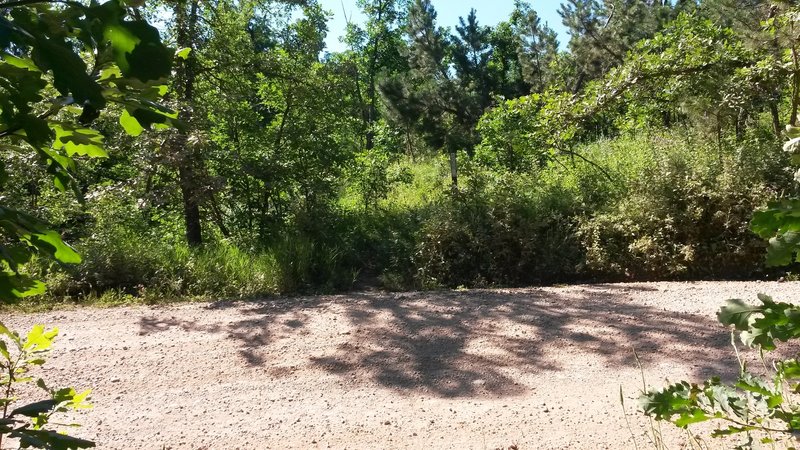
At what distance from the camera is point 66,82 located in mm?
868

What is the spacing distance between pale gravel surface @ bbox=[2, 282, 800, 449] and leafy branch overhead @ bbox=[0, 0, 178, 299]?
2977mm

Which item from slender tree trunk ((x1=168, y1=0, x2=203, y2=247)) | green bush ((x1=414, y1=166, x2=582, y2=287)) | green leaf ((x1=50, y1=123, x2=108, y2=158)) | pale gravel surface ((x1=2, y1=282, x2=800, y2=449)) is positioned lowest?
pale gravel surface ((x1=2, y1=282, x2=800, y2=449))

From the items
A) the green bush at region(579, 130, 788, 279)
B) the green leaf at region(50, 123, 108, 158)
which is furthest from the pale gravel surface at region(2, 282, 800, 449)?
the green leaf at region(50, 123, 108, 158)

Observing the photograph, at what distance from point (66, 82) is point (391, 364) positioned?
15.3ft

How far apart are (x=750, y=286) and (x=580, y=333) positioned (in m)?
2.81

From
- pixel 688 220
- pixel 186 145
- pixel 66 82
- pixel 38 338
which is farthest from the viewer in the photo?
pixel 186 145

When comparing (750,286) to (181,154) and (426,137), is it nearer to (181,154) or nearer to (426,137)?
(181,154)

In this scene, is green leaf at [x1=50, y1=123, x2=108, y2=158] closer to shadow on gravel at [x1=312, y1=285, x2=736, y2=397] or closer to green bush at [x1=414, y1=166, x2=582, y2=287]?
shadow on gravel at [x1=312, y1=285, x2=736, y2=397]

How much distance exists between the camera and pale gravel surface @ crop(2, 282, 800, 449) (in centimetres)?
403

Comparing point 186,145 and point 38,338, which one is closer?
point 38,338

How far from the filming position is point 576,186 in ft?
31.9

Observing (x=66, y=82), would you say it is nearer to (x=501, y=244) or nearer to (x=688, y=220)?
(x=501, y=244)

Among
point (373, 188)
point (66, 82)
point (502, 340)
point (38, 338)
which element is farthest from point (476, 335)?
point (373, 188)

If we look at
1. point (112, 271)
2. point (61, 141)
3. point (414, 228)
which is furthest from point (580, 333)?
point (112, 271)
